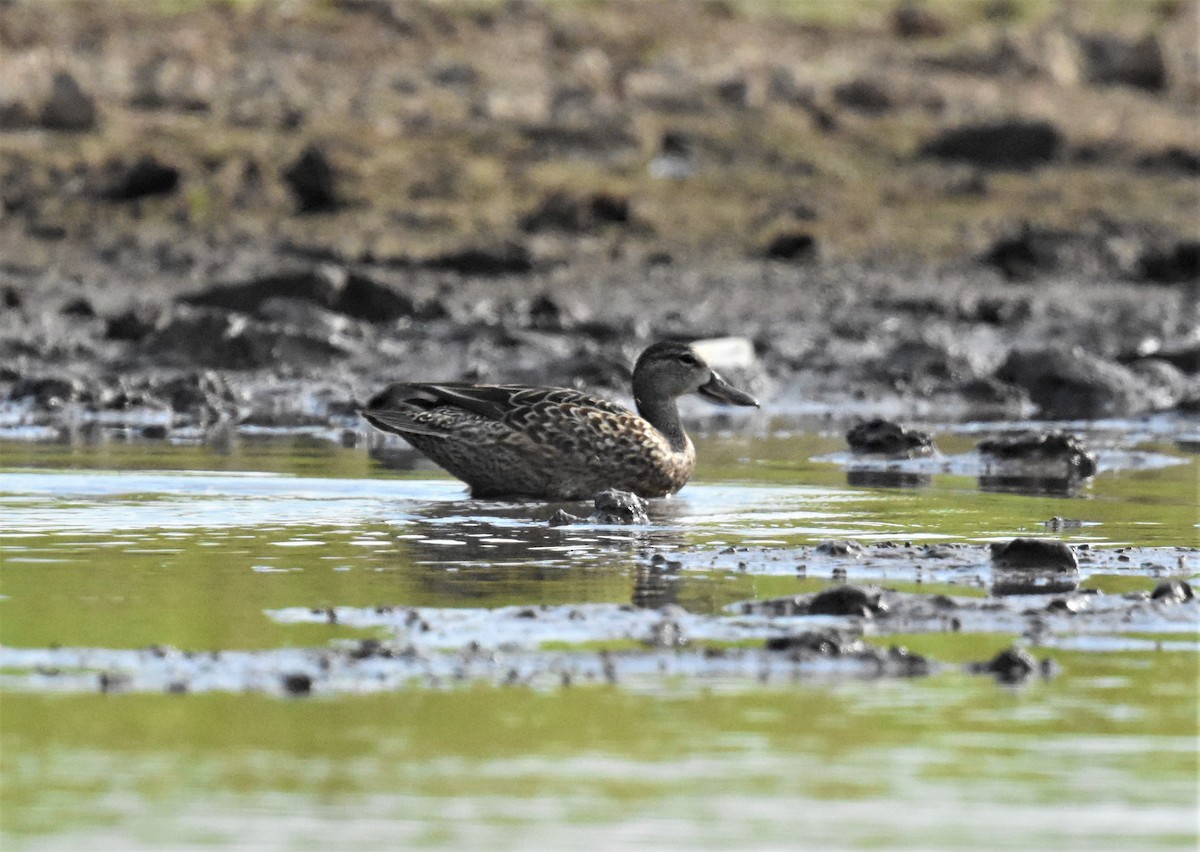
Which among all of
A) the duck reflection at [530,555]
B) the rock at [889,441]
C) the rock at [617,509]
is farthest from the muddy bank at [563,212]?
the rock at [617,509]

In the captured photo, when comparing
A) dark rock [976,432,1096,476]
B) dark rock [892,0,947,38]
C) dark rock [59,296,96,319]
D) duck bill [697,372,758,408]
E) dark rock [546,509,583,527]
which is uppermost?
dark rock [892,0,947,38]

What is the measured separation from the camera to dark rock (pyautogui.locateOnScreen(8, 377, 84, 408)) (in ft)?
49.2

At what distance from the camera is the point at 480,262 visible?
848 inches

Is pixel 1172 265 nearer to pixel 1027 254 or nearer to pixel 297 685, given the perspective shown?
A: pixel 1027 254

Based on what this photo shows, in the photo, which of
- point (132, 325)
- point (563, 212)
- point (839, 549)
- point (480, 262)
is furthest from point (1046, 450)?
point (563, 212)

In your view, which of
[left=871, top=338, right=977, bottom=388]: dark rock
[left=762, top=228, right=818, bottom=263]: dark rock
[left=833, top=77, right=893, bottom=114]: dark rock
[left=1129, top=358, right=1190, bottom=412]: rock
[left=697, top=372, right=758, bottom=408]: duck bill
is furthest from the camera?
[left=833, top=77, right=893, bottom=114]: dark rock

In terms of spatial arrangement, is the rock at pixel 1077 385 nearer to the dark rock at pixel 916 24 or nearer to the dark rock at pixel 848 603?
the dark rock at pixel 848 603

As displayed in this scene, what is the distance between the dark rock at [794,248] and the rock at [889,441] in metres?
9.95

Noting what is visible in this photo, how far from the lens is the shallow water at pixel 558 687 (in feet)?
16.9

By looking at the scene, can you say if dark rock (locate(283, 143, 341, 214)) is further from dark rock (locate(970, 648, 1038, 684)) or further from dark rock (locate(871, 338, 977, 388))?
dark rock (locate(970, 648, 1038, 684))

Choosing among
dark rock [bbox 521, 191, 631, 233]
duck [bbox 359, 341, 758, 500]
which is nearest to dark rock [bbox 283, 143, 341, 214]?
dark rock [bbox 521, 191, 631, 233]

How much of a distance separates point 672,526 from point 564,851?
5.08m

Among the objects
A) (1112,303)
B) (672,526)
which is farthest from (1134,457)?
(1112,303)

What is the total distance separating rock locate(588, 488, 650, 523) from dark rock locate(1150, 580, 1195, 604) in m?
2.75
